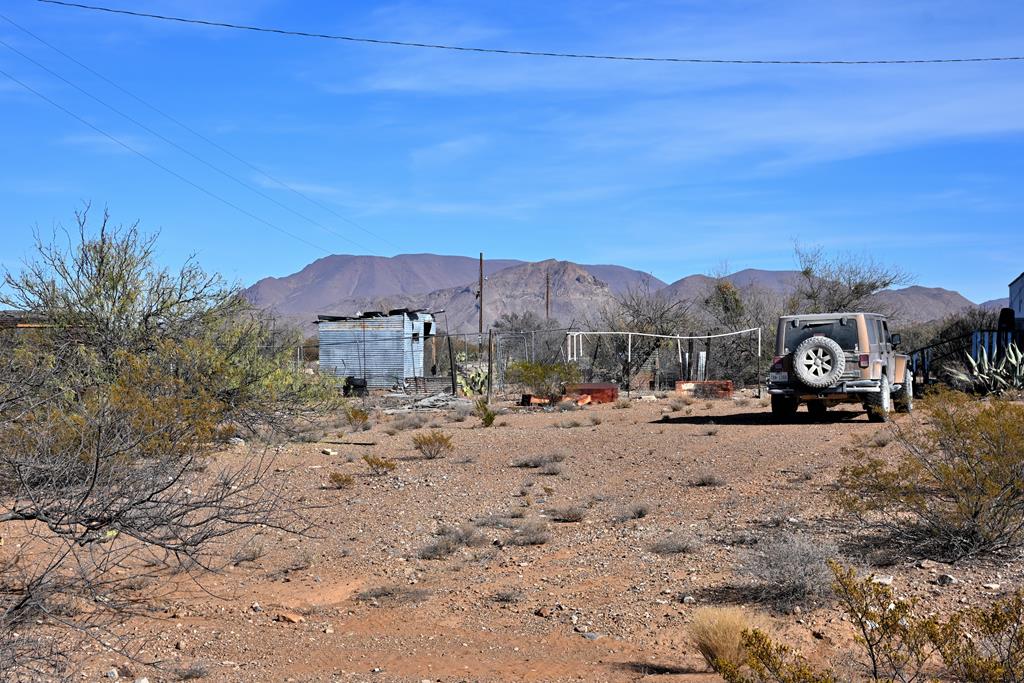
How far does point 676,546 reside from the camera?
9.70 metres

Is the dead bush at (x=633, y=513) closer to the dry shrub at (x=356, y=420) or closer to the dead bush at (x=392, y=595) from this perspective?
the dead bush at (x=392, y=595)

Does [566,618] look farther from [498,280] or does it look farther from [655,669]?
[498,280]

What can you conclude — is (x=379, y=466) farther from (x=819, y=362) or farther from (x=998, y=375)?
(x=998, y=375)

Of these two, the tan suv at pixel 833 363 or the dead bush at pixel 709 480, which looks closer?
the dead bush at pixel 709 480

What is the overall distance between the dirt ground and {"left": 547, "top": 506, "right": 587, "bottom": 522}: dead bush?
0.33ft

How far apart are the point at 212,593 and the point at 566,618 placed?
3384 mm

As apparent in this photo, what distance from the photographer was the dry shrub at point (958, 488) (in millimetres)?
8672

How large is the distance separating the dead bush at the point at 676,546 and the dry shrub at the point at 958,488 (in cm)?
146

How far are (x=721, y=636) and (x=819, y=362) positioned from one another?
1148cm

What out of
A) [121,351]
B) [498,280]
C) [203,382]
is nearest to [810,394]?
[203,382]

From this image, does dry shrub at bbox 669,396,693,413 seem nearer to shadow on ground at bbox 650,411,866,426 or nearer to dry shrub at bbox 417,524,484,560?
shadow on ground at bbox 650,411,866,426

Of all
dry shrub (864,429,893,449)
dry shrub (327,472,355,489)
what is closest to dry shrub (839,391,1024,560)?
dry shrub (864,429,893,449)

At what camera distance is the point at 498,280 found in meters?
178

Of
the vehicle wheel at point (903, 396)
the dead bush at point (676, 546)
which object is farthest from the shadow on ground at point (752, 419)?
the dead bush at point (676, 546)
